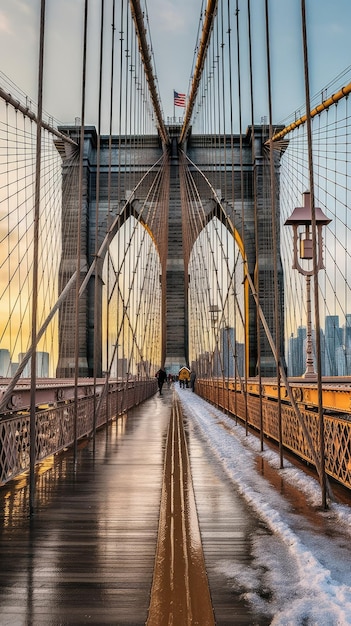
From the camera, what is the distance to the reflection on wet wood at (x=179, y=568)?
187cm

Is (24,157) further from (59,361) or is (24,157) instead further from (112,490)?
(59,361)

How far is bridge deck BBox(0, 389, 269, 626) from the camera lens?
76.5 inches

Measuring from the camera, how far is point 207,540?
110 inches

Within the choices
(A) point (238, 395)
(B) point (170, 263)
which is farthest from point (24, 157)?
(B) point (170, 263)

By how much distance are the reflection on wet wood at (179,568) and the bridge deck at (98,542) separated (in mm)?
39

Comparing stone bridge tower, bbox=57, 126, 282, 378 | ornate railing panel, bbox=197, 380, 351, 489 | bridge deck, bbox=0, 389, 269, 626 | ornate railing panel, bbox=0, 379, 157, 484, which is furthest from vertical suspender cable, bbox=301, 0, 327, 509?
stone bridge tower, bbox=57, 126, 282, 378

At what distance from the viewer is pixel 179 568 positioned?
2346 millimetres

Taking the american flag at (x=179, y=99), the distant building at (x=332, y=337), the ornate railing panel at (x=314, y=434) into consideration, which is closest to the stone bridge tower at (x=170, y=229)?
the american flag at (x=179, y=99)

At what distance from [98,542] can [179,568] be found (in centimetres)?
57

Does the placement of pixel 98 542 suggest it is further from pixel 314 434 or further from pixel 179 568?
pixel 314 434

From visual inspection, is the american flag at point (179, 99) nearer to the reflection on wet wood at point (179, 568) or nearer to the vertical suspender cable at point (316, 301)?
the vertical suspender cable at point (316, 301)

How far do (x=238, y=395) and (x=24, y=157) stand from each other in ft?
33.6

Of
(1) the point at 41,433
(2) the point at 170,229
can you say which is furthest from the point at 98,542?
(2) the point at 170,229

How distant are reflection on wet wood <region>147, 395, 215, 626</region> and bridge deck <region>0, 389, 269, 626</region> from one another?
39 mm
